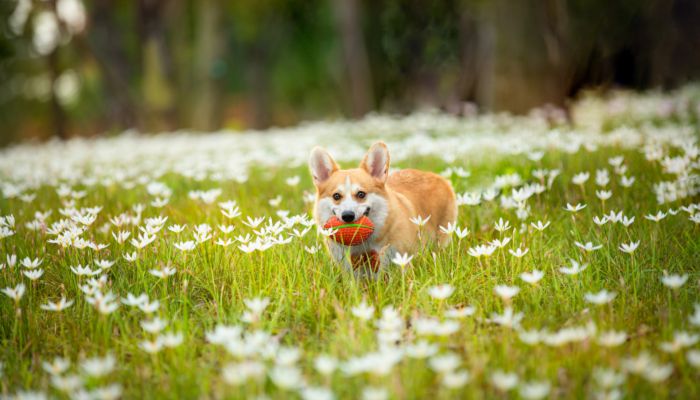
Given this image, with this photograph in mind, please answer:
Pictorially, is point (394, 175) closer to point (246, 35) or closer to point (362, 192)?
point (362, 192)

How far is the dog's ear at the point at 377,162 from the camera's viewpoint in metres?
3.90

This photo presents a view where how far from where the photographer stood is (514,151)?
18.2 feet

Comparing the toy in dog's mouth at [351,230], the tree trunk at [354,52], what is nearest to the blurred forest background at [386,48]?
the tree trunk at [354,52]

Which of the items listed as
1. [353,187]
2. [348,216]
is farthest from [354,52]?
[348,216]

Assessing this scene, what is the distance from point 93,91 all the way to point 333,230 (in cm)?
3623

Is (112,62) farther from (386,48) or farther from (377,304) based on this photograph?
(377,304)

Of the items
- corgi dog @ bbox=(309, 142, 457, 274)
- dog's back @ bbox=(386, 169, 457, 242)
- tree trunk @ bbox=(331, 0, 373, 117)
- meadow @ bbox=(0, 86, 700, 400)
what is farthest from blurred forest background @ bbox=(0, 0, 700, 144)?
corgi dog @ bbox=(309, 142, 457, 274)

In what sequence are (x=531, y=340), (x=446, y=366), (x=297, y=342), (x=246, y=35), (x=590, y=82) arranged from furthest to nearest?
(x=246, y=35)
(x=590, y=82)
(x=297, y=342)
(x=531, y=340)
(x=446, y=366)

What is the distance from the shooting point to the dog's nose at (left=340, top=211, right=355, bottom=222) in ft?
11.4

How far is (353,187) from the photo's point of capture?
372 centimetres

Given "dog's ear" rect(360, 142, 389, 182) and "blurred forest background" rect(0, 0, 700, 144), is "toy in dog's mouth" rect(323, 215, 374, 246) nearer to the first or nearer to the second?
"dog's ear" rect(360, 142, 389, 182)

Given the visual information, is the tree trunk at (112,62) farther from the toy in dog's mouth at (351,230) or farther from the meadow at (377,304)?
the toy in dog's mouth at (351,230)

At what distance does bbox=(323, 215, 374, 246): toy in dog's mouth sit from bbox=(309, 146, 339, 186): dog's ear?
584 mm

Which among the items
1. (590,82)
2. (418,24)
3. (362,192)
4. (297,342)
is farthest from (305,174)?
(590,82)
